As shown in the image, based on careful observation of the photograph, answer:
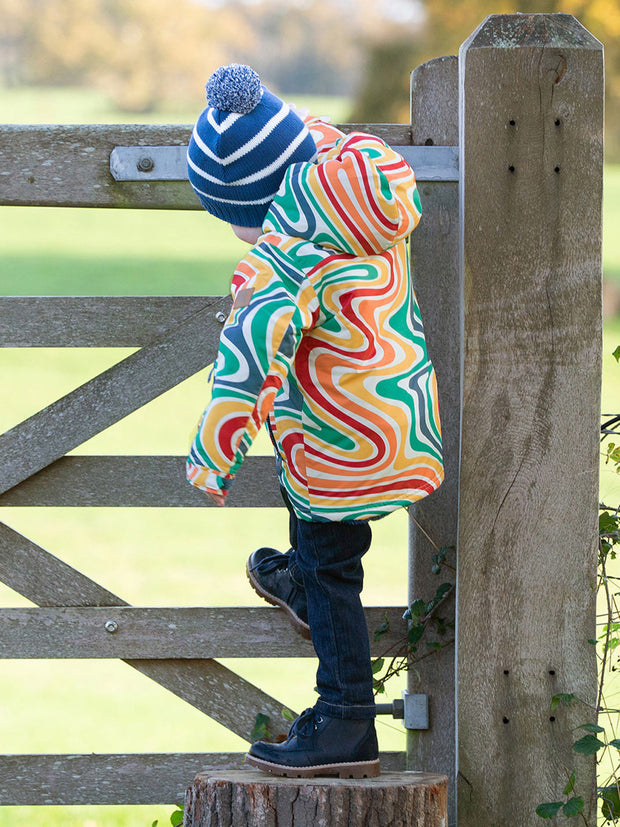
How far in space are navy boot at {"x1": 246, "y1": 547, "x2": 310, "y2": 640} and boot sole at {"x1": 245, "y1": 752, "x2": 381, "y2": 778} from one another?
0.96 ft

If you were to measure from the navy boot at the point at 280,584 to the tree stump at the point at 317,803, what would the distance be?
0.34 metres

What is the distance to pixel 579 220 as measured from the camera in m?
1.60

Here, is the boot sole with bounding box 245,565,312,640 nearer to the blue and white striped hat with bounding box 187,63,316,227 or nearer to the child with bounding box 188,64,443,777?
the child with bounding box 188,64,443,777

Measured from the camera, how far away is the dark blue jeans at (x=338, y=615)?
5.05 ft

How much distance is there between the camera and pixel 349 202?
1379mm

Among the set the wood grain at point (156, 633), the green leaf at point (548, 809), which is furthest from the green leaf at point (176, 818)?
the green leaf at point (548, 809)

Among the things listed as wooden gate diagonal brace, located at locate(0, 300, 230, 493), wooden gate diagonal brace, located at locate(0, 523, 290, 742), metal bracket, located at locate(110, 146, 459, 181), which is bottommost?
wooden gate diagonal brace, located at locate(0, 523, 290, 742)

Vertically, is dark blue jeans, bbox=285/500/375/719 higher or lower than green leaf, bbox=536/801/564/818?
higher

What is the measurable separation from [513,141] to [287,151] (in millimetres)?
385

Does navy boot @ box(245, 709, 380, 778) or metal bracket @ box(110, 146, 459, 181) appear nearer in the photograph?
navy boot @ box(245, 709, 380, 778)

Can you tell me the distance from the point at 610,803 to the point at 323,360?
0.92 m

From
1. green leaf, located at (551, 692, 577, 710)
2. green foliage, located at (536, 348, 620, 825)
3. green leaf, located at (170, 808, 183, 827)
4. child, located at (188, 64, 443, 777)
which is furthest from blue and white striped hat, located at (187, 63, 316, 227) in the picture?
green leaf, located at (170, 808, 183, 827)

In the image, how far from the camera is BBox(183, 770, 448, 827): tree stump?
1.46 metres

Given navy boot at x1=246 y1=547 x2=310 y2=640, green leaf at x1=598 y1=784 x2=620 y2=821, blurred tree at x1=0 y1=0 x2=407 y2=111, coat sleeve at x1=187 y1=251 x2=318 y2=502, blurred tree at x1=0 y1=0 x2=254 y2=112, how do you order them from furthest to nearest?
blurred tree at x1=0 y1=0 x2=254 y2=112 < blurred tree at x1=0 y1=0 x2=407 y2=111 < navy boot at x1=246 y1=547 x2=310 y2=640 < green leaf at x1=598 y1=784 x2=620 y2=821 < coat sleeve at x1=187 y1=251 x2=318 y2=502
